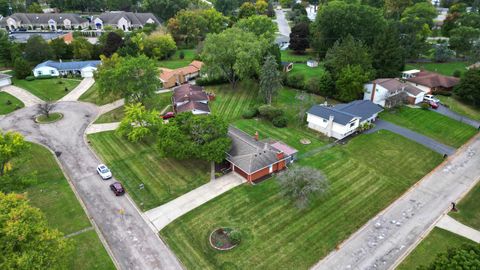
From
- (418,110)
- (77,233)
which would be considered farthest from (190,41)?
(77,233)

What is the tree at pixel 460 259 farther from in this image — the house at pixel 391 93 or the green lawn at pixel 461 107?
the green lawn at pixel 461 107

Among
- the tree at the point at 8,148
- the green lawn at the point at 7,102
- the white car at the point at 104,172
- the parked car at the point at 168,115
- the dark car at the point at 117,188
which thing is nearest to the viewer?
the tree at the point at 8,148

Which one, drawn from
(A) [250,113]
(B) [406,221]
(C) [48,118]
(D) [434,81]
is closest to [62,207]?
(C) [48,118]

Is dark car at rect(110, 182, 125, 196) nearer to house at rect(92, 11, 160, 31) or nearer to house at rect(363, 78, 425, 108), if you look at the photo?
house at rect(363, 78, 425, 108)

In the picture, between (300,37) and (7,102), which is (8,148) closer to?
(7,102)

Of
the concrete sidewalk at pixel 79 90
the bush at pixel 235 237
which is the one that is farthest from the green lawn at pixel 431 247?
the concrete sidewalk at pixel 79 90

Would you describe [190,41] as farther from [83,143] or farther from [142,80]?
[83,143]
